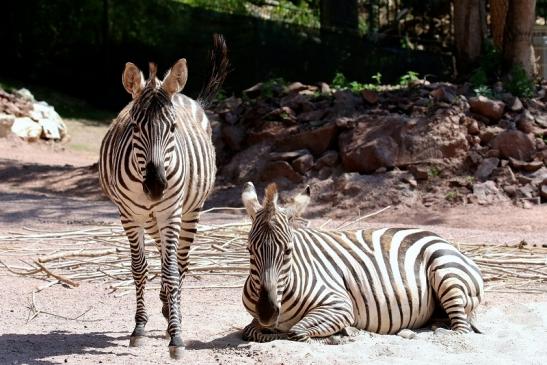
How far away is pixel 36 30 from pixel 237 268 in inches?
708

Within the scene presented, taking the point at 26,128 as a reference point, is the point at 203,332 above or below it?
below

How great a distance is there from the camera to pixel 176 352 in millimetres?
5816

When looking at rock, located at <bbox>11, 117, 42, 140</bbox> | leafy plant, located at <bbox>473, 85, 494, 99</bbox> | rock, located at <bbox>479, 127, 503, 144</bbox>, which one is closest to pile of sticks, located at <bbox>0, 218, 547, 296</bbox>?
rock, located at <bbox>479, 127, 503, 144</bbox>

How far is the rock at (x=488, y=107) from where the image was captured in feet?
48.9

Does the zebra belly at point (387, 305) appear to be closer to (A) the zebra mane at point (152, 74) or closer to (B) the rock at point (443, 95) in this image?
(A) the zebra mane at point (152, 74)

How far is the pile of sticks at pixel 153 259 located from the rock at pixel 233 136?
583 centimetres

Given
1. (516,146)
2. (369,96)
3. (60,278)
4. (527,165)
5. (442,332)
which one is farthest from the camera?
(369,96)

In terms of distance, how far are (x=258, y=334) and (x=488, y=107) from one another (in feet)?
31.3

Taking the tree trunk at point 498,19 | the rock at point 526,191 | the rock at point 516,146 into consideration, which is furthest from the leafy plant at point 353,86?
the rock at point 526,191

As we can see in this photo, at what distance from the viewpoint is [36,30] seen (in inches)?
995

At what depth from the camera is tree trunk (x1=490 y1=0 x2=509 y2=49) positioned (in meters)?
17.3

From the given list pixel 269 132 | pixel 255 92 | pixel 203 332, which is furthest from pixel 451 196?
pixel 203 332

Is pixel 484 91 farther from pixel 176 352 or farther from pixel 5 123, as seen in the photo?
pixel 176 352

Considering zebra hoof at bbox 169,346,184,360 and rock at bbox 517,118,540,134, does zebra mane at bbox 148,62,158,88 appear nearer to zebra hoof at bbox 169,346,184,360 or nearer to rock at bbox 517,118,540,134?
zebra hoof at bbox 169,346,184,360
